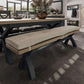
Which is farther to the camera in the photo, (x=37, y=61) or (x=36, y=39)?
(x=37, y=61)

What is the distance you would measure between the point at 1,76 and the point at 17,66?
30 cm

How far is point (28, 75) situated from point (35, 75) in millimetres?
95

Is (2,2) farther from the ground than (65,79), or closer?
farther from the ground

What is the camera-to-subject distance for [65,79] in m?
1.26

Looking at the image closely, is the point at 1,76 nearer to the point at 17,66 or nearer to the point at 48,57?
the point at 17,66

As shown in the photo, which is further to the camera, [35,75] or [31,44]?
[35,75]

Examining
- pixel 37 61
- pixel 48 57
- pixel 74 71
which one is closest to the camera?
pixel 74 71

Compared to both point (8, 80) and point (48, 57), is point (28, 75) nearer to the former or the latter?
point (8, 80)

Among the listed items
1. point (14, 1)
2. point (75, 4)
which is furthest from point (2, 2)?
point (75, 4)

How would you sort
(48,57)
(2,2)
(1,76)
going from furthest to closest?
(2,2)
(48,57)
(1,76)

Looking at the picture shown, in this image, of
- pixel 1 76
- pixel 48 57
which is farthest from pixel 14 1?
pixel 1 76

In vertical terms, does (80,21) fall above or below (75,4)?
below

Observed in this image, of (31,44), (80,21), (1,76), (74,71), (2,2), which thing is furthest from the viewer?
(2,2)

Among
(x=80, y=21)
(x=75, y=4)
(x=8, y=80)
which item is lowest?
(x=8, y=80)
